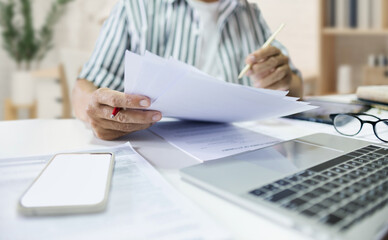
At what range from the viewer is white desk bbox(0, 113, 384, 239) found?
278 millimetres

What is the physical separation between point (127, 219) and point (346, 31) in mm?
1905

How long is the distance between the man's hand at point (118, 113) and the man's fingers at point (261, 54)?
0.28m

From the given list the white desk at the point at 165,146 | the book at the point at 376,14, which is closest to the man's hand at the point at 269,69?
the white desk at the point at 165,146

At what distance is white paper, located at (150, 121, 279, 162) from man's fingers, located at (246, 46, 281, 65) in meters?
0.15

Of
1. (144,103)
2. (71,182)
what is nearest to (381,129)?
(144,103)

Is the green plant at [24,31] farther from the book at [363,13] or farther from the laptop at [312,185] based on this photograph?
the laptop at [312,185]

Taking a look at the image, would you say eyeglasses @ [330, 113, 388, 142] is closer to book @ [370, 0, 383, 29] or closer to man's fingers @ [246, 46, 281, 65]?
man's fingers @ [246, 46, 281, 65]

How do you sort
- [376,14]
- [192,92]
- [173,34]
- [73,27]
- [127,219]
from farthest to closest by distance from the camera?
[73,27] → [376,14] → [173,34] → [192,92] → [127,219]

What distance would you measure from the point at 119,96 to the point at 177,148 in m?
0.12

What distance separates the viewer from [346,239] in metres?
0.24

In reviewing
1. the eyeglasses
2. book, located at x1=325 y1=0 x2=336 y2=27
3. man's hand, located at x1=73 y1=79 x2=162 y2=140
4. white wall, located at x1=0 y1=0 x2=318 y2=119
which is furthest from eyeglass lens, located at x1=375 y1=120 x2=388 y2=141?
white wall, located at x1=0 y1=0 x2=318 y2=119

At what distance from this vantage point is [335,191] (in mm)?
303

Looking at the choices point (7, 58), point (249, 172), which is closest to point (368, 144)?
point (249, 172)

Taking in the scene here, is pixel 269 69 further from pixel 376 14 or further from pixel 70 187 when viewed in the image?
pixel 376 14
